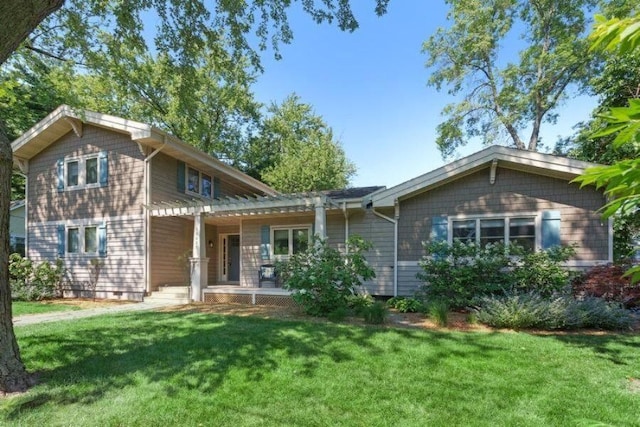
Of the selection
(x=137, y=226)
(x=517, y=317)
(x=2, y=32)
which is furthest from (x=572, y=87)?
(x=2, y=32)

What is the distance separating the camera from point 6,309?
4047 mm

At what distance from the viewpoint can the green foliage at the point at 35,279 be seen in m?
11.9

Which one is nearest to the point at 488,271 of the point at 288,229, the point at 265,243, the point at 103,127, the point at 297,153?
the point at 288,229

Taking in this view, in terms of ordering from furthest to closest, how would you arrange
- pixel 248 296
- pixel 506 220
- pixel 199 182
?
pixel 199 182
pixel 248 296
pixel 506 220

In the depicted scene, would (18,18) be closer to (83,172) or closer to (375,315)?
(375,315)

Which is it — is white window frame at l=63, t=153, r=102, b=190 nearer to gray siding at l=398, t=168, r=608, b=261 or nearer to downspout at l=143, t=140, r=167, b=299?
downspout at l=143, t=140, r=167, b=299

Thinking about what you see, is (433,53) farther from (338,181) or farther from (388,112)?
(338,181)

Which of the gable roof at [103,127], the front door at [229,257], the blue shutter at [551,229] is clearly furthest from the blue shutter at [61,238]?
the blue shutter at [551,229]

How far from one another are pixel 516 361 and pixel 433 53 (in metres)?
20.4

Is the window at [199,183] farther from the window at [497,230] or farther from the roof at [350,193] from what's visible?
the window at [497,230]

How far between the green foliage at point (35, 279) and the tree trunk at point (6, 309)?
381 inches

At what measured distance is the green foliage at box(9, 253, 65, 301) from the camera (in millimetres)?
11883

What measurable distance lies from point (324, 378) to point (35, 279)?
488 inches

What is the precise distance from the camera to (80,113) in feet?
36.2
